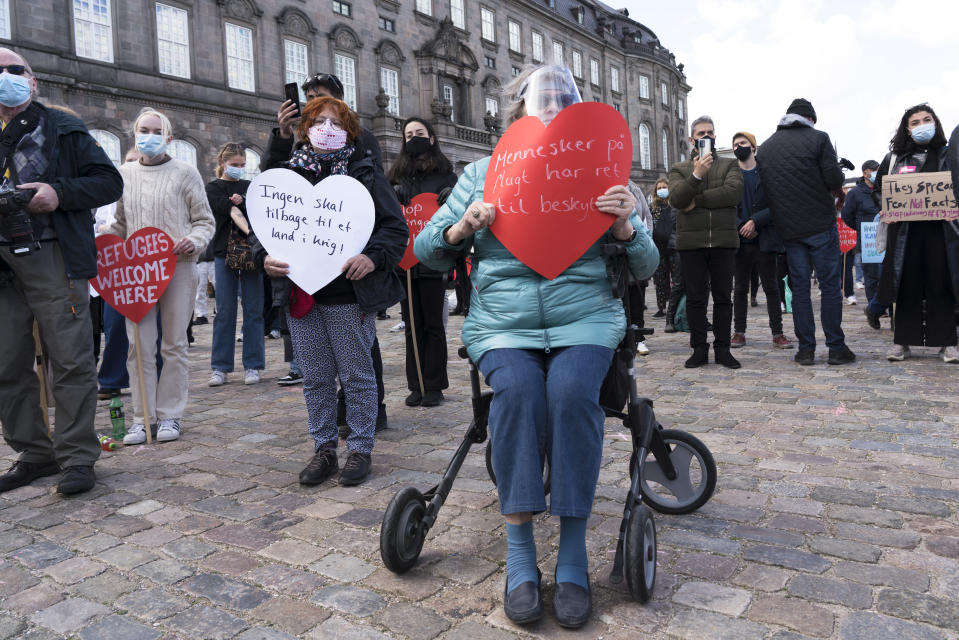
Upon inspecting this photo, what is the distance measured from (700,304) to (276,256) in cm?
436

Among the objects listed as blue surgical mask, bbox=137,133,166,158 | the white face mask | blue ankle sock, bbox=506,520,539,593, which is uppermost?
blue surgical mask, bbox=137,133,166,158

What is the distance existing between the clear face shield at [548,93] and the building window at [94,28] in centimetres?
2292

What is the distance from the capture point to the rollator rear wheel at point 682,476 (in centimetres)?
317

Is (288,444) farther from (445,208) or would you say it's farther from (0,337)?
(445,208)

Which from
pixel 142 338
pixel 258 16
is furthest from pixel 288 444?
pixel 258 16

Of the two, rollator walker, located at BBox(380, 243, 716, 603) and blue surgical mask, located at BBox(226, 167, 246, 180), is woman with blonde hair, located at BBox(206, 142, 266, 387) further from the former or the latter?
rollator walker, located at BBox(380, 243, 716, 603)

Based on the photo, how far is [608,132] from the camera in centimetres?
275

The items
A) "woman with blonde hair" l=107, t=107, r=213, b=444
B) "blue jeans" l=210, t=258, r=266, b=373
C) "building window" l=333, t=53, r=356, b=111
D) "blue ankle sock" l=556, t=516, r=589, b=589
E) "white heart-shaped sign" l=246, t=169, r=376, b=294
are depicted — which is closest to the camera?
"blue ankle sock" l=556, t=516, r=589, b=589

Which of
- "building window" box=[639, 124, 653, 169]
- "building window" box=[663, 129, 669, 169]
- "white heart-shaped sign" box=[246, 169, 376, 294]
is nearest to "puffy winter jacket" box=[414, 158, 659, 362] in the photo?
"white heart-shaped sign" box=[246, 169, 376, 294]

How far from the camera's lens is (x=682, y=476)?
3.22m

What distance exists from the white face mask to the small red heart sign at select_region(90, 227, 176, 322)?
152 cm

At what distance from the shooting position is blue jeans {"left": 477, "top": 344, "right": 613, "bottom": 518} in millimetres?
2461

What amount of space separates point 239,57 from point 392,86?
7650 millimetres

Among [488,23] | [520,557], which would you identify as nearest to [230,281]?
[520,557]
